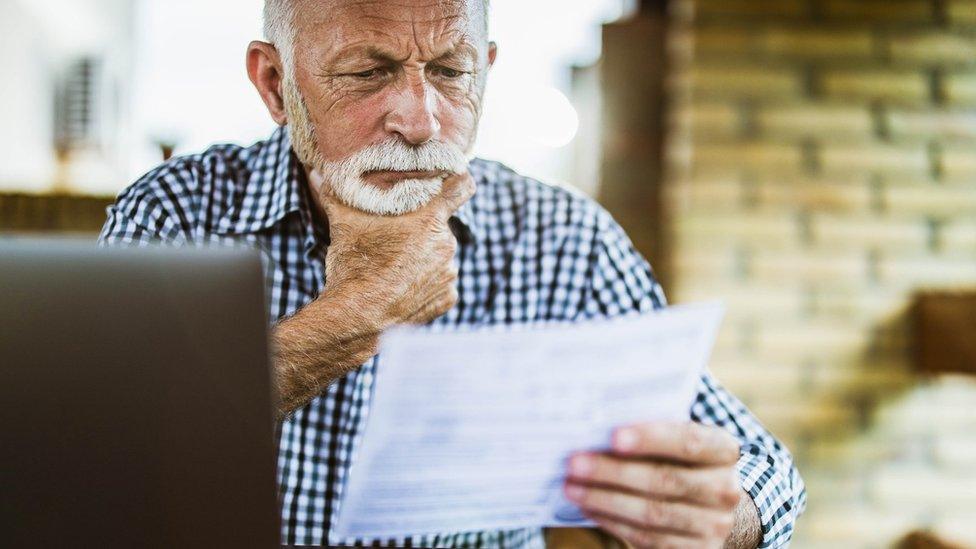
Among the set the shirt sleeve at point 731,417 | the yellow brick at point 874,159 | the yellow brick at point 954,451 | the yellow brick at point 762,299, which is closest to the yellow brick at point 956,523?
the yellow brick at point 954,451

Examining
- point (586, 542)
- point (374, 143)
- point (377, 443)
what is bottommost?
point (586, 542)

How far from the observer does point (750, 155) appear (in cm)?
187

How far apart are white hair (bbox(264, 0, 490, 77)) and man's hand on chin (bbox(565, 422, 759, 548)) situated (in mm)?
687

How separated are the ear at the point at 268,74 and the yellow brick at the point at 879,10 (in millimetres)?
1386

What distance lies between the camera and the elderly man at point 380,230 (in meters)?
0.86

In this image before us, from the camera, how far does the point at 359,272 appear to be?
0.90 meters

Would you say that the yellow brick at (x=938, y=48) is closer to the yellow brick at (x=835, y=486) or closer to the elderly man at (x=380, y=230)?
the yellow brick at (x=835, y=486)

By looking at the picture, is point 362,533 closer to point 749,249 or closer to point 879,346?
point 749,249

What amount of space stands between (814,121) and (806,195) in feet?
0.59

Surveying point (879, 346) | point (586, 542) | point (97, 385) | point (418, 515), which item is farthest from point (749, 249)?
point (97, 385)

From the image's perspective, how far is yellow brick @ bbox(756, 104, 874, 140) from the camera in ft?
6.16

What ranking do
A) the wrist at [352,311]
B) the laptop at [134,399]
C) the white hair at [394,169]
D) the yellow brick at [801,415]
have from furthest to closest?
the yellow brick at [801,415]
the white hair at [394,169]
the wrist at [352,311]
the laptop at [134,399]

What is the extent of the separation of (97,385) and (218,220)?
0.76m

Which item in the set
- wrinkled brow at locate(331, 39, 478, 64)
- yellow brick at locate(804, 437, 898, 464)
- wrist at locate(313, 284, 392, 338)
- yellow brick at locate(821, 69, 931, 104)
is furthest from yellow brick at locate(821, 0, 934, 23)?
wrist at locate(313, 284, 392, 338)
